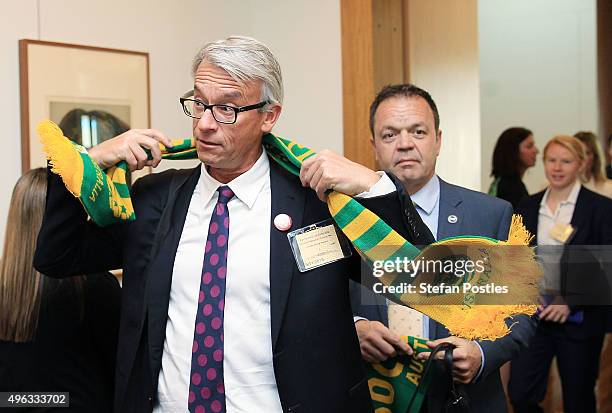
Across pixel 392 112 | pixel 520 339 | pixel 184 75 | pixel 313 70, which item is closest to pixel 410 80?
pixel 313 70

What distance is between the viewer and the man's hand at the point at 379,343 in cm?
210

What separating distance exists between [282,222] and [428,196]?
65cm

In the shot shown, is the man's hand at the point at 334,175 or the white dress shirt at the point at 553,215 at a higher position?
the man's hand at the point at 334,175

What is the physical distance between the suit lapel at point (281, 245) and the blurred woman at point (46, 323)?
842 mm

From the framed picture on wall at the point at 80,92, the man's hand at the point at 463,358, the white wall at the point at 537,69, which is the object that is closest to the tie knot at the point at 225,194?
the man's hand at the point at 463,358

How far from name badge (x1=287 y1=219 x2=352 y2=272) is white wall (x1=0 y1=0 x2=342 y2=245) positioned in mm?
1801

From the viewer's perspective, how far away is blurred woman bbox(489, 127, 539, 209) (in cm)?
547

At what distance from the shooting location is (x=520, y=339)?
2262mm

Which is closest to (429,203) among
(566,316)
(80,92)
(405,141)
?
(405,141)

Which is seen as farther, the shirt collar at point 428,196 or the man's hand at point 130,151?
the shirt collar at point 428,196

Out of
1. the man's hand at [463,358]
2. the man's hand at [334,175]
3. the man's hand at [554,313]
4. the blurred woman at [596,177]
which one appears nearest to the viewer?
the man's hand at [334,175]

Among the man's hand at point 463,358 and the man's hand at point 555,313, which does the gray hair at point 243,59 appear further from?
the man's hand at point 555,313

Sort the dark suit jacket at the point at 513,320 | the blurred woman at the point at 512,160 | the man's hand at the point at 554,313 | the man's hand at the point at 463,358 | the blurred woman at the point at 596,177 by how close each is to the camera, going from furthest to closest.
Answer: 1. the blurred woman at the point at 512,160
2. the blurred woman at the point at 596,177
3. the man's hand at the point at 554,313
4. the dark suit jacket at the point at 513,320
5. the man's hand at the point at 463,358

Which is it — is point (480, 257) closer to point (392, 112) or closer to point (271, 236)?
point (271, 236)
